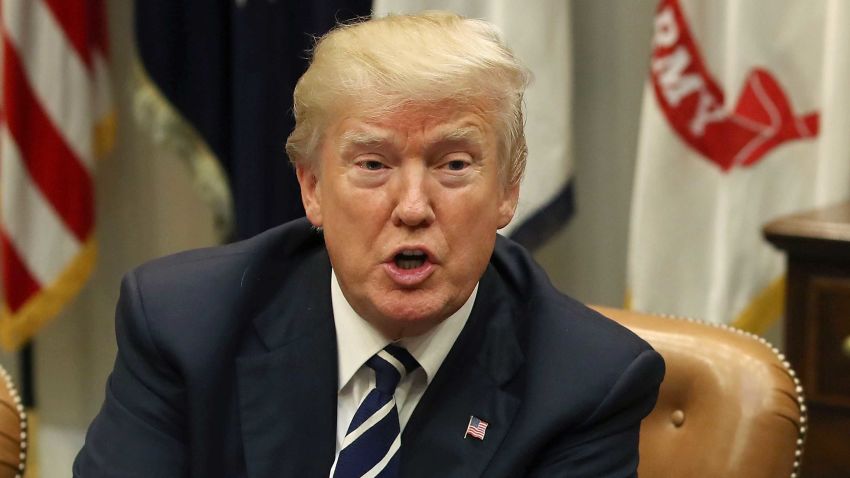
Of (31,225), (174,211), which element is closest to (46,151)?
(31,225)

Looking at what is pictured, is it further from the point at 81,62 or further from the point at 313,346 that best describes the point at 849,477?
the point at 81,62

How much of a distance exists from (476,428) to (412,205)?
34 cm

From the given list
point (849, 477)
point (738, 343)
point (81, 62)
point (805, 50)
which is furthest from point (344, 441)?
point (81, 62)

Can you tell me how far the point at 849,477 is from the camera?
8.20 ft

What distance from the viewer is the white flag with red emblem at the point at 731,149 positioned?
288 centimetres

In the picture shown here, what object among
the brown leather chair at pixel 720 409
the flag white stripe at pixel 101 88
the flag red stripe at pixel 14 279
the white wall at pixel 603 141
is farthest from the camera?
the flag white stripe at pixel 101 88

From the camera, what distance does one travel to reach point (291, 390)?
65.6 inches

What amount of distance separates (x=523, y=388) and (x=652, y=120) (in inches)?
58.4

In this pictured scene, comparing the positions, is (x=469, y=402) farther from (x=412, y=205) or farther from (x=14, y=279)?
(x=14, y=279)

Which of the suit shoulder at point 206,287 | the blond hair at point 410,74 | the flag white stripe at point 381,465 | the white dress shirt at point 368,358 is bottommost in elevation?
the flag white stripe at point 381,465

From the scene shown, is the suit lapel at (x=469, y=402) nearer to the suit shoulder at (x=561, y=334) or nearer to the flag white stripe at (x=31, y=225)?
the suit shoulder at (x=561, y=334)

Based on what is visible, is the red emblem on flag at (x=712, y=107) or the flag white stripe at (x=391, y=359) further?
the red emblem on flag at (x=712, y=107)

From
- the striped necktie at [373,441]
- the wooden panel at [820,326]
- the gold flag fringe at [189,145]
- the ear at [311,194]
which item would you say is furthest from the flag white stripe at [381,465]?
the gold flag fringe at [189,145]

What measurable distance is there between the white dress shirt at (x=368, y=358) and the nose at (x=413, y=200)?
0.22 m
